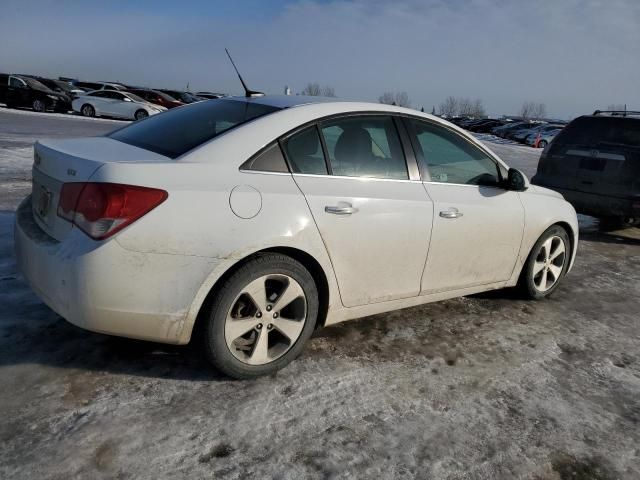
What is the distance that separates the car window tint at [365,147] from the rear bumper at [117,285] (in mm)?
1044

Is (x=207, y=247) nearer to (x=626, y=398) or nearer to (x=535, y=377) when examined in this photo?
(x=535, y=377)

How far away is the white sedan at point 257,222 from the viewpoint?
2.56m

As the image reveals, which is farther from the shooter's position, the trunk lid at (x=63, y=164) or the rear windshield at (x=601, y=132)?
the rear windshield at (x=601, y=132)

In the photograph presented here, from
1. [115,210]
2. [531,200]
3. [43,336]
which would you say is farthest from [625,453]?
[43,336]

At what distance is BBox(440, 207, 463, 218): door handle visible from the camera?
3.54m

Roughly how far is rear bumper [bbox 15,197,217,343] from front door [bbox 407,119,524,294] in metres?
1.60

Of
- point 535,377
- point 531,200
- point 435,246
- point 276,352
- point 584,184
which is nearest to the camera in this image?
point 276,352

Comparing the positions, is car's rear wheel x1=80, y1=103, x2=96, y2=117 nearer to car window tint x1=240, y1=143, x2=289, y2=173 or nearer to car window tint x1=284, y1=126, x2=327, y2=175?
car window tint x1=284, y1=126, x2=327, y2=175

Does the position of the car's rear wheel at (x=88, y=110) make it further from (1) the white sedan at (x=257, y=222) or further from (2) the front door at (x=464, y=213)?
(2) the front door at (x=464, y=213)

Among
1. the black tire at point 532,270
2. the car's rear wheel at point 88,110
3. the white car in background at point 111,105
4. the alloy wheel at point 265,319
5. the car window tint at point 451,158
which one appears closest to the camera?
the alloy wheel at point 265,319

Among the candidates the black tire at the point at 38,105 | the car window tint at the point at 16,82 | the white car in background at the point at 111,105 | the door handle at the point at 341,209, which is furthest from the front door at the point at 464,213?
the car window tint at the point at 16,82

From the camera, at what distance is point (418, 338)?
368 cm

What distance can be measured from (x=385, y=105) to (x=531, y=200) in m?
1.45

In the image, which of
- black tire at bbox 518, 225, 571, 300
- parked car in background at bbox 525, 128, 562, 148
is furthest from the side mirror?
parked car in background at bbox 525, 128, 562, 148
